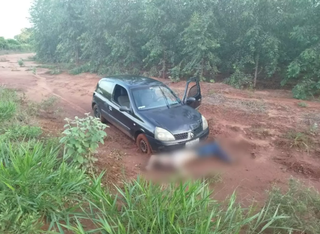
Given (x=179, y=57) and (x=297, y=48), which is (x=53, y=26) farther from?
(x=297, y=48)

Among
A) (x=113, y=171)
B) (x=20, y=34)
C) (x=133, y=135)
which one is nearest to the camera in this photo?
(x=113, y=171)

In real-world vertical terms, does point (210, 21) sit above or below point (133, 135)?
above

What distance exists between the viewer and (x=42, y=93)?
12297 millimetres

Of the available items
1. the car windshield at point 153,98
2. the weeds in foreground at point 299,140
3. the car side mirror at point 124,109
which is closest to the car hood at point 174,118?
the car windshield at point 153,98

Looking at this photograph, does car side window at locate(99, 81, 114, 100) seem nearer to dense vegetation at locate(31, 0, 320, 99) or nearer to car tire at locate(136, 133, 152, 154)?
car tire at locate(136, 133, 152, 154)

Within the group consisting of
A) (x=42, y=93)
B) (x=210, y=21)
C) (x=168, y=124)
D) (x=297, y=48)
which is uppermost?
(x=210, y=21)

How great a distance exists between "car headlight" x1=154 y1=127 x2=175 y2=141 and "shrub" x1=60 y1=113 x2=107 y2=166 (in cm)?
137

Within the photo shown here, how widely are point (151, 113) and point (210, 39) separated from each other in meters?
8.28

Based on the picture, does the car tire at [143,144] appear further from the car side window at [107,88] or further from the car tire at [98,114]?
the car tire at [98,114]

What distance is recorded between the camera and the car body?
511 cm

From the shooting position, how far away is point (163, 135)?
5.04 meters

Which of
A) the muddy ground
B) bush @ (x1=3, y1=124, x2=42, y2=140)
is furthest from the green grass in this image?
bush @ (x1=3, y1=124, x2=42, y2=140)

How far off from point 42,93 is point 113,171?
955cm

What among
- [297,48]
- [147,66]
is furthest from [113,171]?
[147,66]
